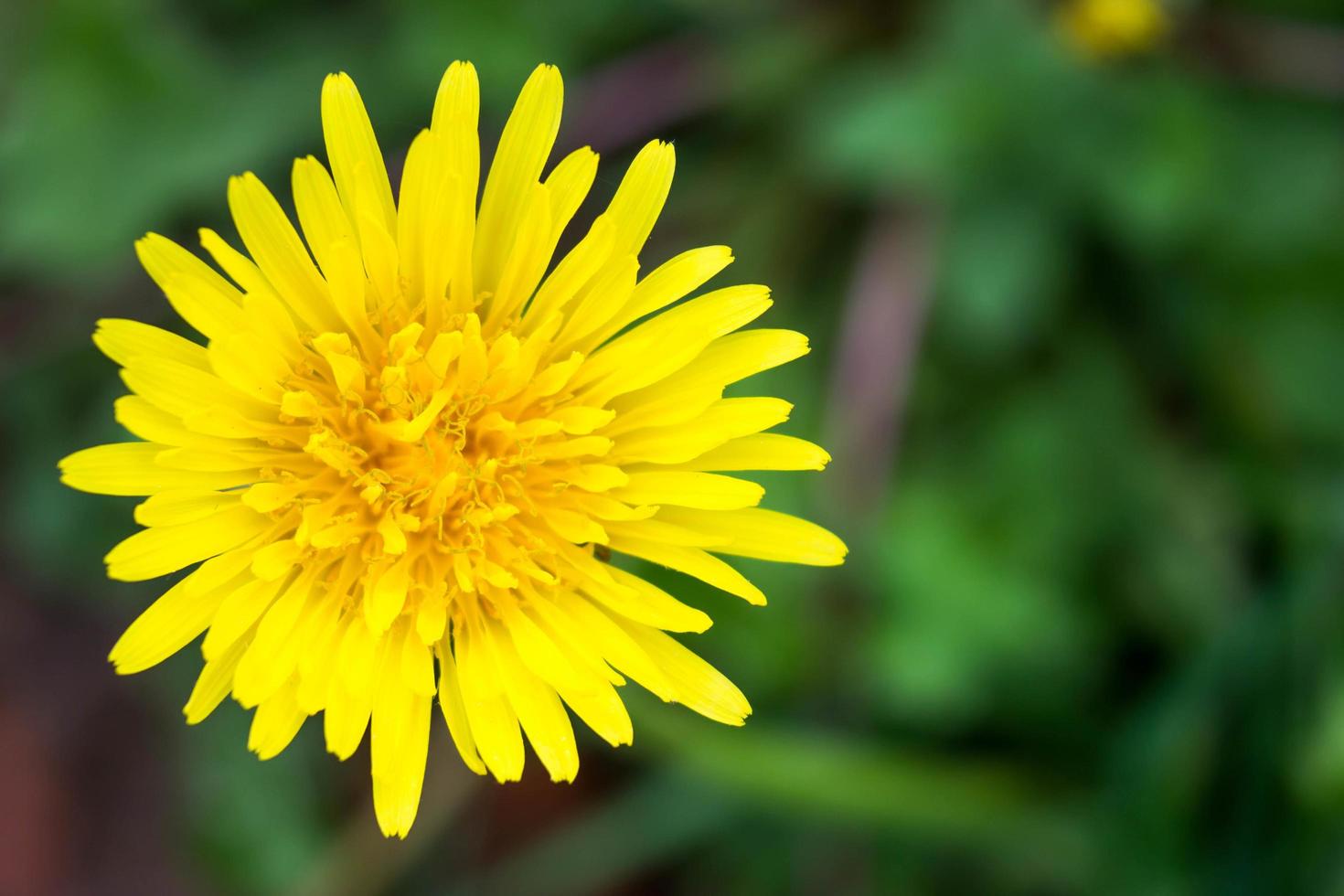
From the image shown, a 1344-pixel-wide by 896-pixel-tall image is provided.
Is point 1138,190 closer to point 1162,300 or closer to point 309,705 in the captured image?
point 1162,300

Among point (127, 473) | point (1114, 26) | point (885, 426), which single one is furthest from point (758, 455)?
point (1114, 26)

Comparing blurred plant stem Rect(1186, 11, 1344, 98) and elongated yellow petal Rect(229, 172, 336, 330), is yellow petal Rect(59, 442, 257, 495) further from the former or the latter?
blurred plant stem Rect(1186, 11, 1344, 98)

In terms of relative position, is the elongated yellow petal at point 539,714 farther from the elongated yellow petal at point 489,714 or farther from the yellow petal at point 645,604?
the yellow petal at point 645,604

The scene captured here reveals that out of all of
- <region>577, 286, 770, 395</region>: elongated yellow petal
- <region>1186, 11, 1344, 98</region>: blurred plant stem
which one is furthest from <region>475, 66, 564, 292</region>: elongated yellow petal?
<region>1186, 11, 1344, 98</region>: blurred plant stem

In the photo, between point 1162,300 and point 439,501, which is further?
point 1162,300

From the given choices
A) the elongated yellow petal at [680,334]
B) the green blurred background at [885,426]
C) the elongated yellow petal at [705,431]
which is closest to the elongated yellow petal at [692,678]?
the elongated yellow petal at [705,431]

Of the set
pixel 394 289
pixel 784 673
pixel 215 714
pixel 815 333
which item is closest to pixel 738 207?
pixel 815 333

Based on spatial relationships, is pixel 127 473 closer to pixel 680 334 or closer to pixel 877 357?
pixel 680 334
